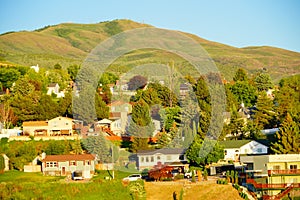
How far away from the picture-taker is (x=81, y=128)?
174 feet

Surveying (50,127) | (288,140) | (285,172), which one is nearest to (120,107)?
(50,127)

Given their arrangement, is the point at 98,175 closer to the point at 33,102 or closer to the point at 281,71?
the point at 33,102

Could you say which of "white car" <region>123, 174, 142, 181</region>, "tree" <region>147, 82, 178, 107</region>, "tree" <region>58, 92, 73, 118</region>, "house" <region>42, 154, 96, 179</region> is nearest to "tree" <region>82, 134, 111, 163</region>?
"house" <region>42, 154, 96, 179</region>

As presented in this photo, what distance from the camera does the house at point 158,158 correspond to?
45.2m

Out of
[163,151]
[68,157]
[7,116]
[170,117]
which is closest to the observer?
[68,157]

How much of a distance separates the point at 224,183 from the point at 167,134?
13.9m

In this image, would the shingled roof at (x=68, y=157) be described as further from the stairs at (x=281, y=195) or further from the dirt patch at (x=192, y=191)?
the stairs at (x=281, y=195)

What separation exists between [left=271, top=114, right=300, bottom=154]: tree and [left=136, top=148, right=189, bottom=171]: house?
22.9 feet

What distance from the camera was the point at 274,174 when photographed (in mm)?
35875

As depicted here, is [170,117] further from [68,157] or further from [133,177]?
[133,177]

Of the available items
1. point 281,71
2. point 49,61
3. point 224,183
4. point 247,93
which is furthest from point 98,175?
point 281,71

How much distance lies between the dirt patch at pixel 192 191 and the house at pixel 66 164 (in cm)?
733

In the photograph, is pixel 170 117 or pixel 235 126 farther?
pixel 170 117

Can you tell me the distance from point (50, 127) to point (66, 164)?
956 centimetres
